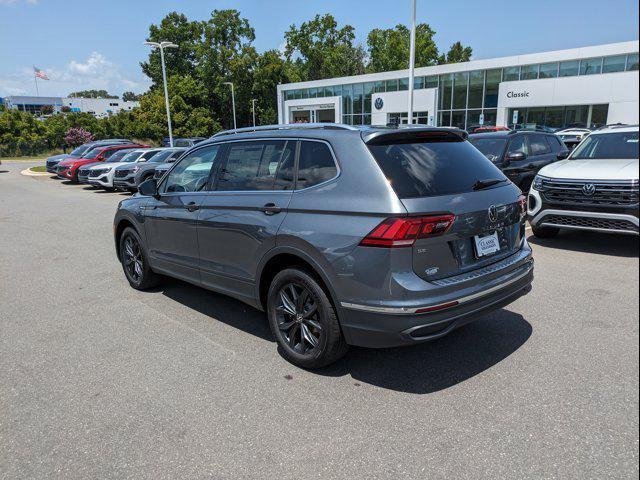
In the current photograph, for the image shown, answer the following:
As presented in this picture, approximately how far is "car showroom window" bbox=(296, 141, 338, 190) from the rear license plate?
114 cm

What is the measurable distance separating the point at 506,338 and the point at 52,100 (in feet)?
474

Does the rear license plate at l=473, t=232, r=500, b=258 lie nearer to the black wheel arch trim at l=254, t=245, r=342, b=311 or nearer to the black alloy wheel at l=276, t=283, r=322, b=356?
the black wheel arch trim at l=254, t=245, r=342, b=311

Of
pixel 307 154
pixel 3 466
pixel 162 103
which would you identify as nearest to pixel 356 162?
pixel 307 154

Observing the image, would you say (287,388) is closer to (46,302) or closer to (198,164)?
(198,164)

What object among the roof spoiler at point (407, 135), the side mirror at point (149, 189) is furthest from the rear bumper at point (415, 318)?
the side mirror at point (149, 189)

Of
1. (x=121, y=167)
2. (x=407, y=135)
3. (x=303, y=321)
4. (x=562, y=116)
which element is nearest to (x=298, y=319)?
(x=303, y=321)

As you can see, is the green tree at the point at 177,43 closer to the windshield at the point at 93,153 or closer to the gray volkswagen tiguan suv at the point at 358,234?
the windshield at the point at 93,153

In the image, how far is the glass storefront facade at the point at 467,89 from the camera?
32312 mm

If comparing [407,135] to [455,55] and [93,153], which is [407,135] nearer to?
[93,153]

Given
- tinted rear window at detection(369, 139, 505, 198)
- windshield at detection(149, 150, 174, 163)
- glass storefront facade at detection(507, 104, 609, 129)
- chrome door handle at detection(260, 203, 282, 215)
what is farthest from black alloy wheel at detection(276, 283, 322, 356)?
glass storefront facade at detection(507, 104, 609, 129)

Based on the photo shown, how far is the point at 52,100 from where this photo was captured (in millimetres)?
124312

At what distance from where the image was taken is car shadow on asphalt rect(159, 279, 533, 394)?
11.8 feet

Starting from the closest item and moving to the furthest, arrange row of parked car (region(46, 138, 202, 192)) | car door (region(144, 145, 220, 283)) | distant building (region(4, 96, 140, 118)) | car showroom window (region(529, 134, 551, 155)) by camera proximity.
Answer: car door (region(144, 145, 220, 283)), car showroom window (region(529, 134, 551, 155)), row of parked car (region(46, 138, 202, 192)), distant building (region(4, 96, 140, 118))

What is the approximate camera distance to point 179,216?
16.1 feet
